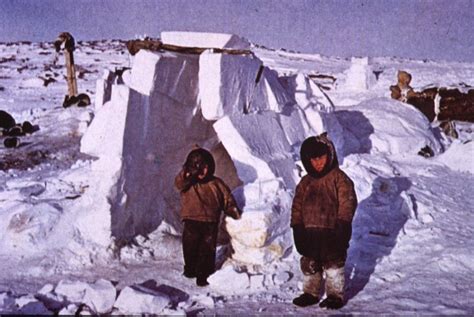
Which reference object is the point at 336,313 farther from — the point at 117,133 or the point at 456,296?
the point at 117,133

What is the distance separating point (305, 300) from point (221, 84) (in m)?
2.61

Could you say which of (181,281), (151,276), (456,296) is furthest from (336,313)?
(151,276)

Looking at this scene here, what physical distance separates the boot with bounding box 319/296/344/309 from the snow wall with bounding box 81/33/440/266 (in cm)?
104

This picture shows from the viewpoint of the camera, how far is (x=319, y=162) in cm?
420

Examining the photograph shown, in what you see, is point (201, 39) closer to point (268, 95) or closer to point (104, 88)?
point (268, 95)

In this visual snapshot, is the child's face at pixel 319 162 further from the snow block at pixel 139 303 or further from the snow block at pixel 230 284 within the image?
the snow block at pixel 139 303

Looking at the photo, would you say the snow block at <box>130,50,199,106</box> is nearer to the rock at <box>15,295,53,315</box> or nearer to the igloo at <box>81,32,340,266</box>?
Answer: the igloo at <box>81,32,340,266</box>

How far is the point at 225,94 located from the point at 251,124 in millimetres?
552

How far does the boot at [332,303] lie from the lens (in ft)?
13.0

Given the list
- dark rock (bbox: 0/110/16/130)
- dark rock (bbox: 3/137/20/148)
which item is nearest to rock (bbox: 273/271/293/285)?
dark rock (bbox: 3/137/20/148)

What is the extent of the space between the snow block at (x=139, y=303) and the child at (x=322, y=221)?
1086mm

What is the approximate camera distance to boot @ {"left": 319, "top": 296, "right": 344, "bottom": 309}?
13.0 ft

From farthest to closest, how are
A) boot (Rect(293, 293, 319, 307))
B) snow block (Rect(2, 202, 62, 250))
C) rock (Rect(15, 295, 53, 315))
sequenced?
snow block (Rect(2, 202, 62, 250)), boot (Rect(293, 293, 319, 307)), rock (Rect(15, 295, 53, 315))

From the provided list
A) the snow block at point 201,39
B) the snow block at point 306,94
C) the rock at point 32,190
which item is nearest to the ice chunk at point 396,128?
the snow block at point 306,94
